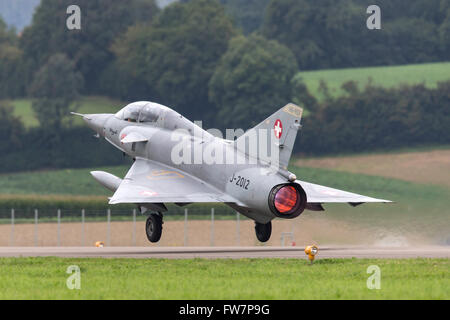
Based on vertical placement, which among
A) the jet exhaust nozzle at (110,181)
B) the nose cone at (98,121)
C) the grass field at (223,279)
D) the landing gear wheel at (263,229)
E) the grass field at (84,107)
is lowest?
the grass field at (223,279)

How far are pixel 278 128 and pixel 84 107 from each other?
65471mm

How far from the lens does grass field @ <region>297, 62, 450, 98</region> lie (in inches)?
3351

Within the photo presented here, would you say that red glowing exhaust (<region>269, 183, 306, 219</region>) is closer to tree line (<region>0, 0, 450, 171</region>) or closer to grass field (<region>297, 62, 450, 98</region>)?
tree line (<region>0, 0, 450, 171</region>)

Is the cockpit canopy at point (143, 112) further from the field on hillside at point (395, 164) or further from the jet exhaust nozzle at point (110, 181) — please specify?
the field on hillside at point (395, 164)

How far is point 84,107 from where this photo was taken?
88375 millimetres

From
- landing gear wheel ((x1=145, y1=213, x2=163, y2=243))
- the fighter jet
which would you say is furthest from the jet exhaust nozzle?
landing gear wheel ((x1=145, y1=213, x2=163, y2=243))

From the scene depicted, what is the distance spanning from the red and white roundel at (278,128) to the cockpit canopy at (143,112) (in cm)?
607

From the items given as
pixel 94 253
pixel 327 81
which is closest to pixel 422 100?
pixel 327 81

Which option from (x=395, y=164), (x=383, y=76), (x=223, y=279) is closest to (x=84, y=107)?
(x=383, y=76)

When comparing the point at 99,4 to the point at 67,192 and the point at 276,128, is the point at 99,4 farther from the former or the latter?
the point at 276,128

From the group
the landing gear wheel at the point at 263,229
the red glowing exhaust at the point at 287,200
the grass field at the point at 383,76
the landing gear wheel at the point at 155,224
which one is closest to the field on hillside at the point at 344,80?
the grass field at the point at 383,76

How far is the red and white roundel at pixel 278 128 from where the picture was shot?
972 inches
